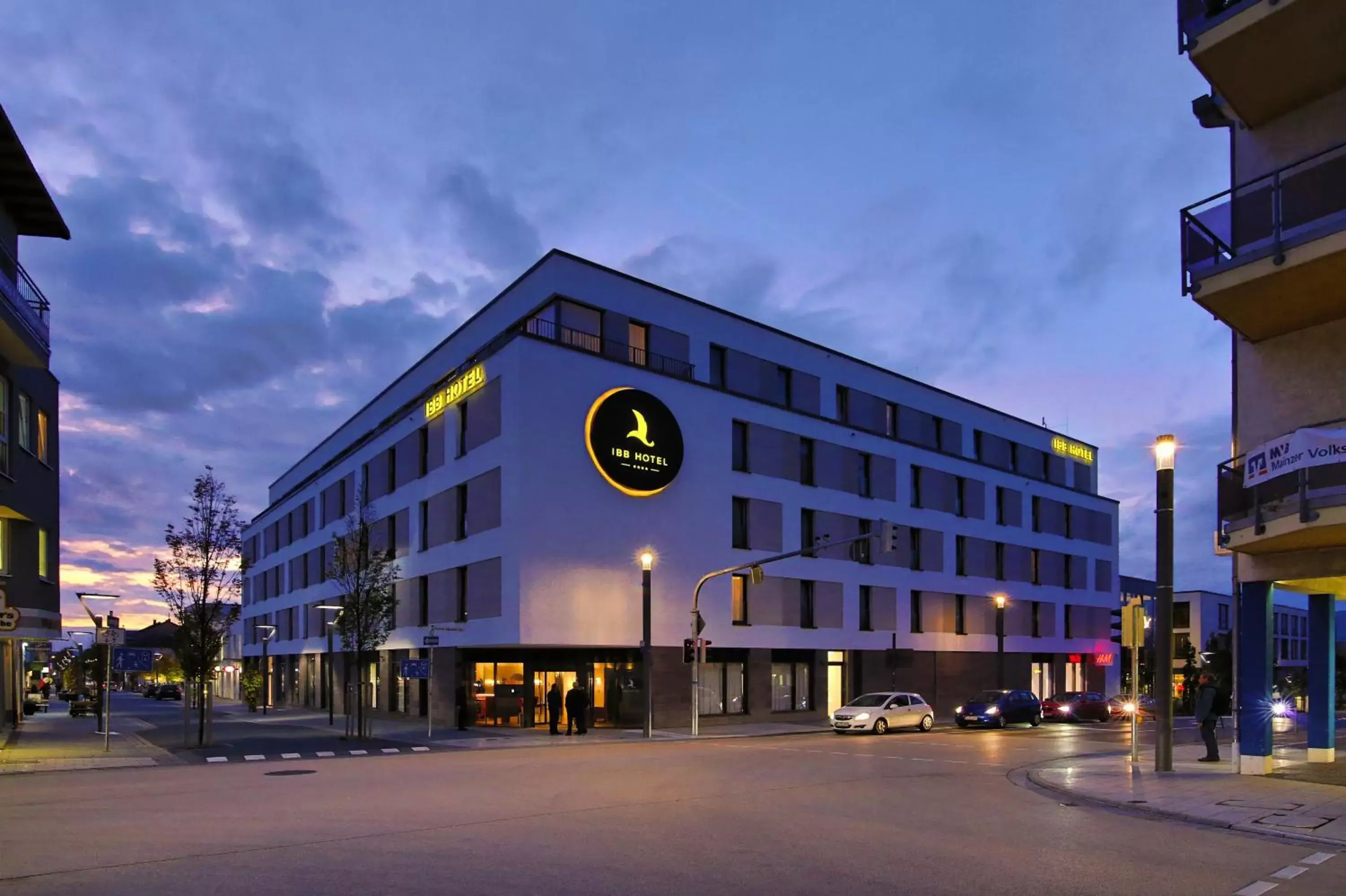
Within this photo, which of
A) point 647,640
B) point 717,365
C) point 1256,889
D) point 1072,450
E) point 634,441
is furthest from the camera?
point 1072,450

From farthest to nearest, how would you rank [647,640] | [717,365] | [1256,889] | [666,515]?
[717,365], [666,515], [647,640], [1256,889]

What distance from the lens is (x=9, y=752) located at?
2612cm

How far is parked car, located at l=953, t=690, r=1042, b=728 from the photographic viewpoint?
39.7 meters

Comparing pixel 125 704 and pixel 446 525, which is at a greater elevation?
pixel 446 525

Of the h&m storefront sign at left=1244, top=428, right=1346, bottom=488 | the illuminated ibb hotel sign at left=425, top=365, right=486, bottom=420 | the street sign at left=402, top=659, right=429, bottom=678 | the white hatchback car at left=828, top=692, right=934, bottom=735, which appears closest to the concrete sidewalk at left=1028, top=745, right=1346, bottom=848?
the h&m storefront sign at left=1244, top=428, right=1346, bottom=488

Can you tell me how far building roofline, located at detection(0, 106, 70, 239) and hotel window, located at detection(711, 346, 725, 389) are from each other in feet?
76.0

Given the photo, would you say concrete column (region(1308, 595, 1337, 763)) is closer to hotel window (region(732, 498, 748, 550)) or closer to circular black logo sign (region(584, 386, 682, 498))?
circular black logo sign (region(584, 386, 682, 498))

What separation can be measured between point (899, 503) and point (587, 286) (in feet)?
66.4

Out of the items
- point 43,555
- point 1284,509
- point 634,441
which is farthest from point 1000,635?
point 43,555

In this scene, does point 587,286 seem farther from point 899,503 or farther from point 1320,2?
point 1320,2

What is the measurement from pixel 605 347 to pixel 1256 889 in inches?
1198

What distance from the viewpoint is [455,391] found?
38.8m

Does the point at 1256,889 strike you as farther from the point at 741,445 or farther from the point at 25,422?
the point at 741,445

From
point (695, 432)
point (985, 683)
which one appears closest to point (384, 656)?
point (695, 432)
